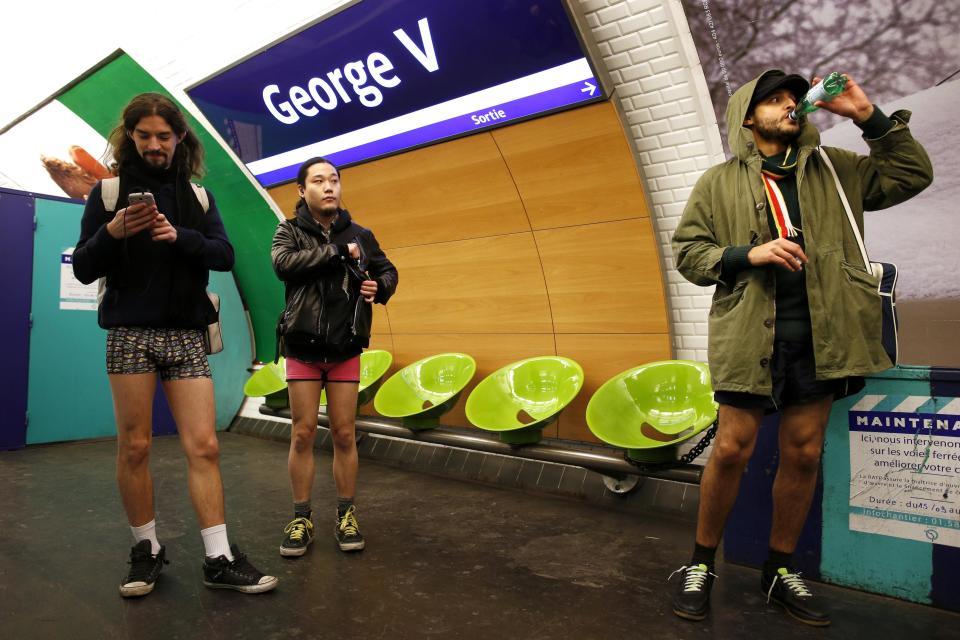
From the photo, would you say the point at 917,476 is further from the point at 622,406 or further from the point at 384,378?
the point at 384,378

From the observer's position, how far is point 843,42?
9.65ft

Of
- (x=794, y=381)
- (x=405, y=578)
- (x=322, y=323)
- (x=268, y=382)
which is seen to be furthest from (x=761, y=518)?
(x=268, y=382)

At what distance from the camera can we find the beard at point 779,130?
2.20 metres

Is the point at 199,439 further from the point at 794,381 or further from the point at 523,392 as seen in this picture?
the point at 523,392

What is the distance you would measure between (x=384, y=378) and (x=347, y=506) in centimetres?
258

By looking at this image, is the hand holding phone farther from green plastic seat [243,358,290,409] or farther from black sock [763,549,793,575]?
green plastic seat [243,358,290,409]

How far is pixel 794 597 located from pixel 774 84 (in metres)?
1.73

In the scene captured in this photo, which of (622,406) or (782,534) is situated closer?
(782,534)

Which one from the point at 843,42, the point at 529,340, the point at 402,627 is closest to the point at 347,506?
the point at 402,627

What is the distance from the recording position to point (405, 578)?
257 cm

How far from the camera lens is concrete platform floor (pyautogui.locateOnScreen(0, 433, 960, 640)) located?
2123mm

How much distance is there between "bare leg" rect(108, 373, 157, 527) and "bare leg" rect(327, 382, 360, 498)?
73 centimetres

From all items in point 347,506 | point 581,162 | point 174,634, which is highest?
point 581,162

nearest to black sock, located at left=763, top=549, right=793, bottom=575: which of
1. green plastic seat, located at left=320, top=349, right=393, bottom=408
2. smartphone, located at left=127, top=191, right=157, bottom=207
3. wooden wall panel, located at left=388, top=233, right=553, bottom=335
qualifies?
wooden wall panel, located at left=388, top=233, right=553, bottom=335
